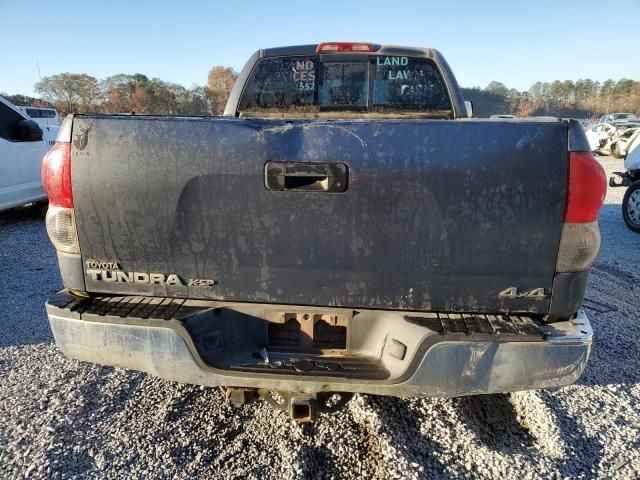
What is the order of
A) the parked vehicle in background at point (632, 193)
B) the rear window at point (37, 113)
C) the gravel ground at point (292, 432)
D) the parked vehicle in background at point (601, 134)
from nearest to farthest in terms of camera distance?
1. the gravel ground at point (292, 432)
2. the parked vehicle in background at point (632, 193)
3. the rear window at point (37, 113)
4. the parked vehicle in background at point (601, 134)

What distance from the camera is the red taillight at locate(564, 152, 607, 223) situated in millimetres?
1754

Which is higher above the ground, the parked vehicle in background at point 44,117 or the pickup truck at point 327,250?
the parked vehicle in background at point 44,117

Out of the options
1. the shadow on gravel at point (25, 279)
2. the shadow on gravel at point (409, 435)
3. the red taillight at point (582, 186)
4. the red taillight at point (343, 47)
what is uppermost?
the red taillight at point (343, 47)

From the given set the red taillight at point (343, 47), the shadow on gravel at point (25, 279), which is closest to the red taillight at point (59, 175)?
the shadow on gravel at point (25, 279)

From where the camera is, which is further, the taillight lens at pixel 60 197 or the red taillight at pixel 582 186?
the taillight lens at pixel 60 197

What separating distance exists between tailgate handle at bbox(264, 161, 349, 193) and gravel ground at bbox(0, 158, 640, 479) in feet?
4.52

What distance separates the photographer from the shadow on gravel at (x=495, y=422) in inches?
91.4

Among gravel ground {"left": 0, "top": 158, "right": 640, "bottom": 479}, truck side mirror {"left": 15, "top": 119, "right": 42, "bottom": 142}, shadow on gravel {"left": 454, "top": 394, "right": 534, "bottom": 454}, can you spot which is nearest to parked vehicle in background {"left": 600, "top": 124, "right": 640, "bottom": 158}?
gravel ground {"left": 0, "top": 158, "right": 640, "bottom": 479}

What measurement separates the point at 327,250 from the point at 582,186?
1085mm

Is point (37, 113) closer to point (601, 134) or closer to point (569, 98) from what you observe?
point (601, 134)

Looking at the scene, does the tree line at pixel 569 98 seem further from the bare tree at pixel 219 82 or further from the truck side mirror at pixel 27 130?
the truck side mirror at pixel 27 130

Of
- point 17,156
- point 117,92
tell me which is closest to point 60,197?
point 17,156

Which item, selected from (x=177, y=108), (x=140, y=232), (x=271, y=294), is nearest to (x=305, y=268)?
(x=271, y=294)

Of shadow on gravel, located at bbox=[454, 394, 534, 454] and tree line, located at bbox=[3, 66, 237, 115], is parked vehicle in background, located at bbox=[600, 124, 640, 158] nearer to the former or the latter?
shadow on gravel, located at bbox=[454, 394, 534, 454]
